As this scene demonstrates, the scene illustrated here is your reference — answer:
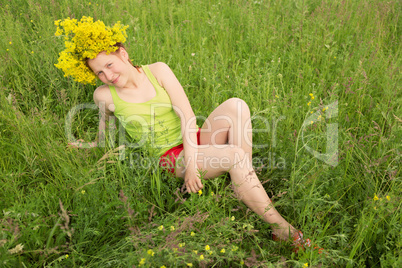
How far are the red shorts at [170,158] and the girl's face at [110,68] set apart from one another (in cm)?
57

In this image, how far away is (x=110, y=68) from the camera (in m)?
2.25

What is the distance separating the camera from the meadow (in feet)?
5.83

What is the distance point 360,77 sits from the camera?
314 cm

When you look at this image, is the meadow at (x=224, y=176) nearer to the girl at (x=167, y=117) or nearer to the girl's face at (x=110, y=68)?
the girl at (x=167, y=117)

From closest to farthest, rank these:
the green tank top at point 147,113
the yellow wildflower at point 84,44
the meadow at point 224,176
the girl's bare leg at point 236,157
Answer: the meadow at point 224,176
the girl's bare leg at point 236,157
the yellow wildflower at point 84,44
the green tank top at point 147,113

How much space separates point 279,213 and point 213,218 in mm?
514

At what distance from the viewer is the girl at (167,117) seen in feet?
6.80

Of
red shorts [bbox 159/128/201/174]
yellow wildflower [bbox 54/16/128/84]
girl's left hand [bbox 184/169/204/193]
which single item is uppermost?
yellow wildflower [bbox 54/16/128/84]

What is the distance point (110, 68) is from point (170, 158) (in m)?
0.73

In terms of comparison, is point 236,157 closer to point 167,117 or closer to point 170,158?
point 170,158

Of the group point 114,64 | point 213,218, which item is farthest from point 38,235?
point 114,64

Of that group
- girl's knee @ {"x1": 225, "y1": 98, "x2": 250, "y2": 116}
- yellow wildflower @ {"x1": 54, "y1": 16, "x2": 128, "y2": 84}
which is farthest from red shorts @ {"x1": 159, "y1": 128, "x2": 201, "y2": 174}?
Answer: yellow wildflower @ {"x1": 54, "y1": 16, "x2": 128, "y2": 84}

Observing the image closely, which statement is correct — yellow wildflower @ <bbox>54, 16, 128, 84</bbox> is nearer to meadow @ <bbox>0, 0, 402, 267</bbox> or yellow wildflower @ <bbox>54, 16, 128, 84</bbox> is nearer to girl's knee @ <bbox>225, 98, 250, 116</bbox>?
meadow @ <bbox>0, 0, 402, 267</bbox>

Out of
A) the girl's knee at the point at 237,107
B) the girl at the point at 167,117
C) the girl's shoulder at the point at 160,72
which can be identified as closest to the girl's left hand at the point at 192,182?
the girl at the point at 167,117
